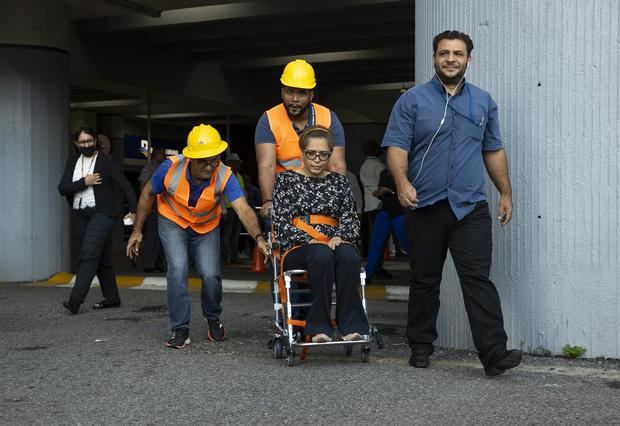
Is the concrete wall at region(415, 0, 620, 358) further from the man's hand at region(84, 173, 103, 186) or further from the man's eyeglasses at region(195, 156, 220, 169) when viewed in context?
the man's hand at region(84, 173, 103, 186)

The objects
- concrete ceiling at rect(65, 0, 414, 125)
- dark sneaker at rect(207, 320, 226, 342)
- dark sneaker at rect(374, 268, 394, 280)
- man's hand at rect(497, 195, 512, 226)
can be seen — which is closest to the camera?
man's hand at rect(497, 195, 512, 226)

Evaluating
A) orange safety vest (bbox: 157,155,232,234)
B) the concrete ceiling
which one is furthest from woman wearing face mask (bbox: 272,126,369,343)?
the concrete ceiling

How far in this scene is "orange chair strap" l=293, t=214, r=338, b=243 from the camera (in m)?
6.54

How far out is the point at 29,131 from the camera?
13430 millimetres

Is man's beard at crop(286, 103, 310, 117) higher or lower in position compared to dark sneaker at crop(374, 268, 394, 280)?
higher

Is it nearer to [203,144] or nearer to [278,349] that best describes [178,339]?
[278,349]

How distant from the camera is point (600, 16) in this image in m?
6.41

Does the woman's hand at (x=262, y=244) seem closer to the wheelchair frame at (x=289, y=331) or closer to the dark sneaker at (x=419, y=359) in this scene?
the wheelchair frame at (x=289, y=331)

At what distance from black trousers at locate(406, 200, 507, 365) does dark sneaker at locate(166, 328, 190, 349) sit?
1.79m

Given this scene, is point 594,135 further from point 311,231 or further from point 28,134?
point 28,134

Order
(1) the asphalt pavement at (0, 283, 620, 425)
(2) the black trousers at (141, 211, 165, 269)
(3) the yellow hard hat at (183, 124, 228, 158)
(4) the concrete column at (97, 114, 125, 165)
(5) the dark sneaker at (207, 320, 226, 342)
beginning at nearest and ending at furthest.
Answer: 1. (1) the asphalt pavement at (0, 283, 620, 425)
2. (3) the yellow hard hat at (183, 124, 228, 158)
3. (5) the dark sneaker at (207, 320, 226, 342)
4. (2) the black trousers at (141, 211, 165, 269)
5. (4) the concrete column at (97, 114, 125, 165)

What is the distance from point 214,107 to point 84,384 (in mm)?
17994

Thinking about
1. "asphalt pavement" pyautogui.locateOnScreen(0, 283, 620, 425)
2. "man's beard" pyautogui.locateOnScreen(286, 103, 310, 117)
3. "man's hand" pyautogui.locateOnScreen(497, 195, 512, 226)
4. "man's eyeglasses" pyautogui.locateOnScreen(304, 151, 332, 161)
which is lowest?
"asphalt pavement" pyautogui.locateOnScreen(0, 283, 620, 425)

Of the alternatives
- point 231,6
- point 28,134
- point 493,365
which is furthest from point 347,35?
point 493,365
